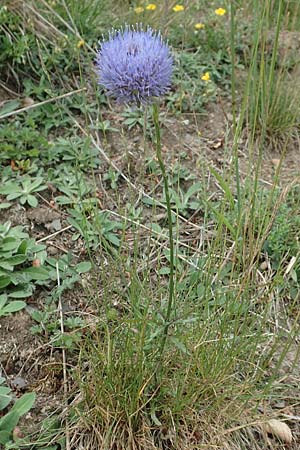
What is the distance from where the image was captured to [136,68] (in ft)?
3.29

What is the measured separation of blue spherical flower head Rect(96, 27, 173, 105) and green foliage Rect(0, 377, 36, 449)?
0.69 metres

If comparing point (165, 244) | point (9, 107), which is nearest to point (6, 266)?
point (165, 244)

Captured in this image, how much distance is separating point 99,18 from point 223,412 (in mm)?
1651

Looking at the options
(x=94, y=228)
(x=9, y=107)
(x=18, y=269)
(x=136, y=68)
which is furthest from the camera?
(x=9, y=107)

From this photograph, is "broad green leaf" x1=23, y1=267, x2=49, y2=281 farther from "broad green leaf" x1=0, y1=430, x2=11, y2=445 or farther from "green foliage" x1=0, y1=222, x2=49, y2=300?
"broad green leaf" x1=0, y1=430, x2=11, y2=445

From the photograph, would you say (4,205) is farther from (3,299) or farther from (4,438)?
(4,438)

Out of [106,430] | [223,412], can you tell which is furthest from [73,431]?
[223,412]

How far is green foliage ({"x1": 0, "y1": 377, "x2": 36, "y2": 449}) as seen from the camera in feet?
4.21

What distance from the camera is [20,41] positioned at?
6.86 feet

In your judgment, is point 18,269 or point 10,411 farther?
point 18,269

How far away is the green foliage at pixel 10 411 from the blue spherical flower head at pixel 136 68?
0.69 m

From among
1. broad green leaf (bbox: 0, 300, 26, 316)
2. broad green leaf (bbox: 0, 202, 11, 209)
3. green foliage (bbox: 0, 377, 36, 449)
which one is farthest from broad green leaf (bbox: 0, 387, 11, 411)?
broad green leaf (bbox: 0, 202, 11, 209)

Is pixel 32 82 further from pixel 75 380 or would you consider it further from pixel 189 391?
pixel 189 391

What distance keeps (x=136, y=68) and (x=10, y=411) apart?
0.77 meters
